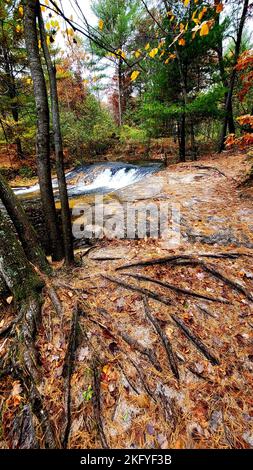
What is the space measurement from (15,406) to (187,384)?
130 centimetres

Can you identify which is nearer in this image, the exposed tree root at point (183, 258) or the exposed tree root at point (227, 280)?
the exposed tree root at point (227, 280)

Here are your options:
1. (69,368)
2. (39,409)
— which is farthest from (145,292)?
(39,409)

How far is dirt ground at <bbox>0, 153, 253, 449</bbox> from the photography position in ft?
5.10

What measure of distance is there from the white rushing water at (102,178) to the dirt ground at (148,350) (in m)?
7.98

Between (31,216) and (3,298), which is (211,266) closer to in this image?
(3,298)

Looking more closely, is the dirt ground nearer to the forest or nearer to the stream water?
the forest

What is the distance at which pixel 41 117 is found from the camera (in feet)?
8.72

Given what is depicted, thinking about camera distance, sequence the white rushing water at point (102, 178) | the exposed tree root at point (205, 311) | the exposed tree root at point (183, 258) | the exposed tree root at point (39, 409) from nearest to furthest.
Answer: the exposed tree root at point (39, 409), the exposed tree root at point (205, 311), the exposed tree root at point (183, 258), the white rushing water at point (102, 178)

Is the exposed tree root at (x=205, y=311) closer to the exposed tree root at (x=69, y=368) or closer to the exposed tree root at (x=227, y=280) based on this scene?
the exposed tree root at (x=227, y=280)

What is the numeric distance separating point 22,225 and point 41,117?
4.34 ft

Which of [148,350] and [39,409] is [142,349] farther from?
[39,409]

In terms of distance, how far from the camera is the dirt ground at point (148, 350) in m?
1.55

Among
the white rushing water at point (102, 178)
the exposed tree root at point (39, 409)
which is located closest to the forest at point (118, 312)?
the exposed tree root at point (39, 409)

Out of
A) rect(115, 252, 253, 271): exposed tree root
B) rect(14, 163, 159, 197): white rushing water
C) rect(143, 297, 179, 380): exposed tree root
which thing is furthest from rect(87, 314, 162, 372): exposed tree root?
rect(14, 163, 159, 197): white rushing water
